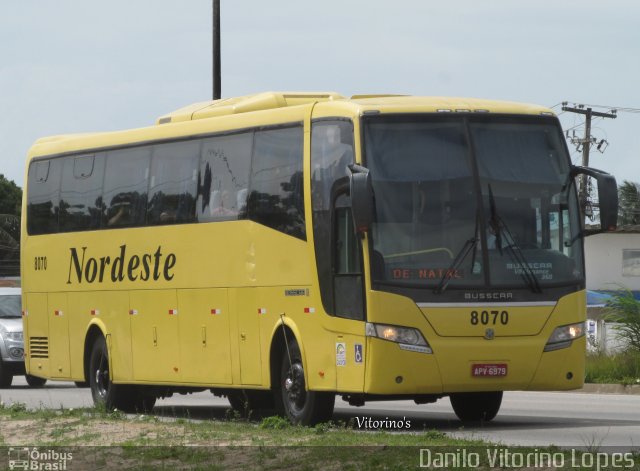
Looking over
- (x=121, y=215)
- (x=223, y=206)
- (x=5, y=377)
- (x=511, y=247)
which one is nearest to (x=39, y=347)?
(x=121, y=215)

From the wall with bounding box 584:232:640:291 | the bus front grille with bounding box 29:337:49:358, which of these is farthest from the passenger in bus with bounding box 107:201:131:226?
the wall with bounding box 584:232:640:291

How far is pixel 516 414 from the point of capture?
21.1 m

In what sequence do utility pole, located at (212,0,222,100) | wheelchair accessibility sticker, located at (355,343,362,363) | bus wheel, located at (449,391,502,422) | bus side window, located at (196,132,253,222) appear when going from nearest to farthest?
wheelchair accessibility sticker, located at (355,343,362,363), bus wheel, located at (449,391,502,422), bus side window, located at (196,132,253,222), utility pole, located at (212,0,222,100)

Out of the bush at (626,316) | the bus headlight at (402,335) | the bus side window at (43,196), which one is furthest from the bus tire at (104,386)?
the bush at (626,316)

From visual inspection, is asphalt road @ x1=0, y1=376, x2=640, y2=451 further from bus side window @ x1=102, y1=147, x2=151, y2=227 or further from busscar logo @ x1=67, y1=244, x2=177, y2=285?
bus side window @ x1=102, y1=147, x2=151, y2=227

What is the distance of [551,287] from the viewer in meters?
17.5

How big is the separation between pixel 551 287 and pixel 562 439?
205 cm

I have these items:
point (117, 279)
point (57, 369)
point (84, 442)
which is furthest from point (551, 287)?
point (57, 369)

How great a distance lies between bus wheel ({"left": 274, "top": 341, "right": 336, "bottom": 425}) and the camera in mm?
17703

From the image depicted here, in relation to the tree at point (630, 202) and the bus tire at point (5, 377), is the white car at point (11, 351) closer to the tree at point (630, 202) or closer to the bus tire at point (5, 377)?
the bus tire at point (5, 377)

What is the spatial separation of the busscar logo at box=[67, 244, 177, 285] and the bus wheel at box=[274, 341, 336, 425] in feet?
9.95

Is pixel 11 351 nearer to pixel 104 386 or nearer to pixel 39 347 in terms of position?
pixel 39 347

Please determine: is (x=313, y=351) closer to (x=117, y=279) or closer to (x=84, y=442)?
(x=84, y=442)

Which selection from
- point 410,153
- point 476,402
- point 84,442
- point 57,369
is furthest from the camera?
point 57,369
